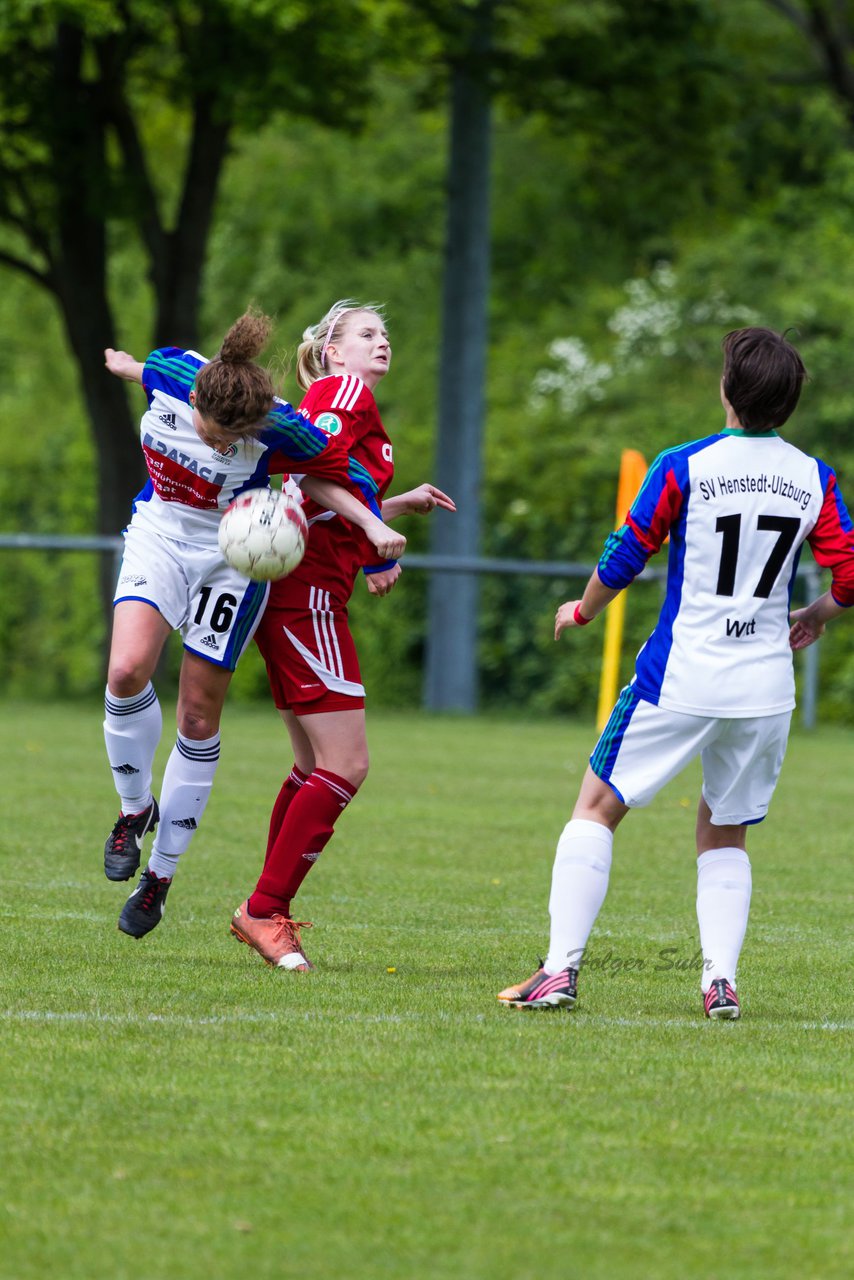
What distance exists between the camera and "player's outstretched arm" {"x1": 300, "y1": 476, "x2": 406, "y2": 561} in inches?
242

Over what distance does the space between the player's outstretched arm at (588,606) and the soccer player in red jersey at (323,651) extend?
2.88ft

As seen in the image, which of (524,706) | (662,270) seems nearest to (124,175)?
(524,706)

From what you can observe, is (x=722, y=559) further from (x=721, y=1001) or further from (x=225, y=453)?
(x=225, y=453)

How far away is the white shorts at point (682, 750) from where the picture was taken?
540cm

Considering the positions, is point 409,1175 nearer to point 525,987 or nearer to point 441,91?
point 525,987

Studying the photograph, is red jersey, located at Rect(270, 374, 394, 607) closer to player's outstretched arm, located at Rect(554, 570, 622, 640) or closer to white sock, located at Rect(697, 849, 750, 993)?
player's outstretched arm, located at Rect(554, 570, 622, 640)

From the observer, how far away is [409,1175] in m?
3.84

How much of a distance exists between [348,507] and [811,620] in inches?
57.7

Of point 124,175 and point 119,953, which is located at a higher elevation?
point 124,175

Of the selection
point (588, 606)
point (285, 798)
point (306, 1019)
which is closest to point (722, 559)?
point (588, 606)

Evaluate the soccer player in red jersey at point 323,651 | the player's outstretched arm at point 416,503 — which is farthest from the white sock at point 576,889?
the player's outstretched arm at point 416,503

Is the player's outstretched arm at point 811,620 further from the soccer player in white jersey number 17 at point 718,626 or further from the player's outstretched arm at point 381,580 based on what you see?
the player's outstretched arm at point 381,580

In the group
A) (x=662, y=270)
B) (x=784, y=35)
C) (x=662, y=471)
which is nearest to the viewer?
(x=662, y=471)

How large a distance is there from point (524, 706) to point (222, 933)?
644 inches
